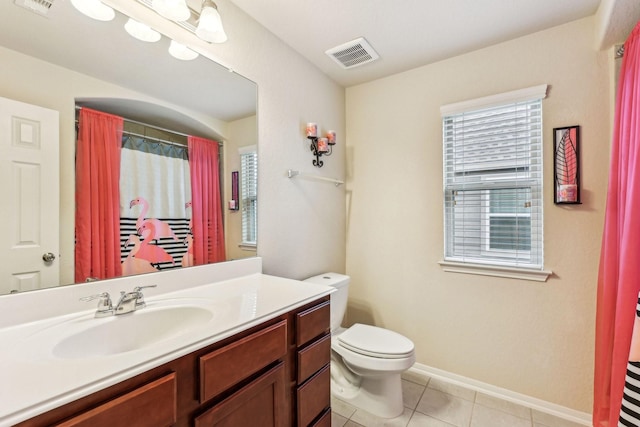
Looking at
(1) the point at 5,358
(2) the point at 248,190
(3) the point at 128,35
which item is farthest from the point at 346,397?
(3) the point at 128,35

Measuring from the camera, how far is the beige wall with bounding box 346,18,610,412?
63.8 inches

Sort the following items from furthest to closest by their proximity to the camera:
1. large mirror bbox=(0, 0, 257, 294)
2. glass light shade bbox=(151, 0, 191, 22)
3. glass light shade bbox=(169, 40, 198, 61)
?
glass light shade bbox=(169, 40, 198, 61) → glass light shade bbox=(151, 0, 191, 22) → large mirror bbox=(0, 0, 257, 294)

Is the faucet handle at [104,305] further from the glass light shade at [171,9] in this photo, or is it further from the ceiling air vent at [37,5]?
the glass light shade at [171,9]

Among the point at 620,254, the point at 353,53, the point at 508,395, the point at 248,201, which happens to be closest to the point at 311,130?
A: the point at 353,53

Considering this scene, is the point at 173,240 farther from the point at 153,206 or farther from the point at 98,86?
the point at 98,86

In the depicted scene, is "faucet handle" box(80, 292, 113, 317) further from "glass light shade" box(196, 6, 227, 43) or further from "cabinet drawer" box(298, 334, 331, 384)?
"glass light shade" box(196, 6, 227, 43)

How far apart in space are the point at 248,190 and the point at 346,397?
1.50 m

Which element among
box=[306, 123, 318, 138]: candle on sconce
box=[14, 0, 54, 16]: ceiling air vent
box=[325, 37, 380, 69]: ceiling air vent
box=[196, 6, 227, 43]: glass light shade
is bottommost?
box=[306, 123, 318, 138]: candle on sconce

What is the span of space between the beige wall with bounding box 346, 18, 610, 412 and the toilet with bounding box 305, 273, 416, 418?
511mm

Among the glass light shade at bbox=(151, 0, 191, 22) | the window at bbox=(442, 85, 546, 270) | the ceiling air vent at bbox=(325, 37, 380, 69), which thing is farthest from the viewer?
the ceiling air vent at bbox=(325, 37, 380, 69)

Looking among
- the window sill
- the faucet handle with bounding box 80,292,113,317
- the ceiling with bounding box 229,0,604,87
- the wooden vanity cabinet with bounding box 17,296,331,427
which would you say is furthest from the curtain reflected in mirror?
the window sill

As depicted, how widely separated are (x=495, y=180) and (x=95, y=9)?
230 centimetres

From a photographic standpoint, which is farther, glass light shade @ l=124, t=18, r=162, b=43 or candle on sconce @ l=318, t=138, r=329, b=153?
candle on sconce @ l=318, t=138, r=329, b=153

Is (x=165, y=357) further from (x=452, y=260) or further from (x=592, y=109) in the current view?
(x=592, y=109)
